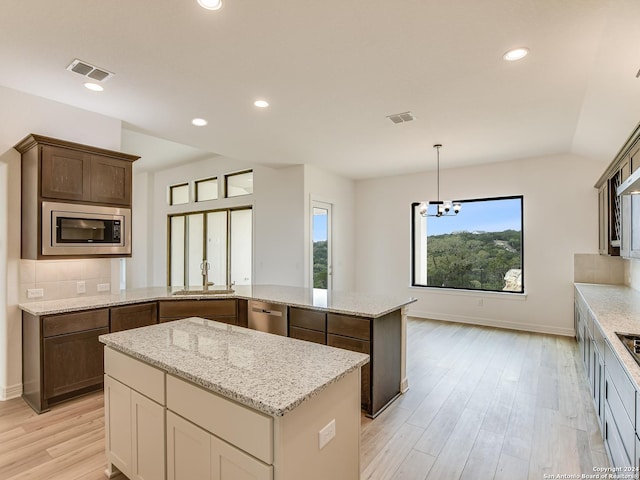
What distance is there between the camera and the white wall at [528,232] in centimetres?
504

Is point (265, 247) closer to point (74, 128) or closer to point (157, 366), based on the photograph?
point (74, 128)

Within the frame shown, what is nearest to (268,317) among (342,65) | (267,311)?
(267,311)

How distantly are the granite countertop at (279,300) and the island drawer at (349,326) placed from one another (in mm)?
87

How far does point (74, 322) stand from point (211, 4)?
9.12 ft

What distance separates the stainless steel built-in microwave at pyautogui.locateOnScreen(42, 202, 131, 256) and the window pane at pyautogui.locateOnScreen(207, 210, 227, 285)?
3349mm

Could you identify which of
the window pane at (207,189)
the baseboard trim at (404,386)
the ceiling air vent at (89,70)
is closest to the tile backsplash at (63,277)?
the ceiling air vent at (89,70)

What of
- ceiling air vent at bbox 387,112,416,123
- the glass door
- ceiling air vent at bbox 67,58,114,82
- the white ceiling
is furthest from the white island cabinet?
the glass door

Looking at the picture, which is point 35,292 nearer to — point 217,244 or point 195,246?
point 217,244

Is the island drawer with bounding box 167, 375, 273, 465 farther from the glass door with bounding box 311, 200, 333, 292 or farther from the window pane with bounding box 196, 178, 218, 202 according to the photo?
the window pane with bounding box 196, 178, 218, 202

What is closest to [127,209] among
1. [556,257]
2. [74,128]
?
[74,128]

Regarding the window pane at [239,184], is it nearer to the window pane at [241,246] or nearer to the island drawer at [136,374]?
the window pane at [241,246]

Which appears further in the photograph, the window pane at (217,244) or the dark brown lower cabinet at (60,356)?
the window pane at (217,244)

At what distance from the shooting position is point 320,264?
6395 mm

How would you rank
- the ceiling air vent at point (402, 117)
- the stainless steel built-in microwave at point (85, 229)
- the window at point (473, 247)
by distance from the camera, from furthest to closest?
the window at point (473, 247), the ceiling air vent at point (402, 117), the stainless steel built-in microwave at point (85, 229)
